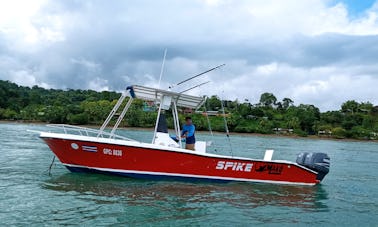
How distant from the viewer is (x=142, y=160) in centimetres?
1314

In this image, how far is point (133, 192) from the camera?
1177 cm

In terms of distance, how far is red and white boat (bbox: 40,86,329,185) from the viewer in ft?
42.5

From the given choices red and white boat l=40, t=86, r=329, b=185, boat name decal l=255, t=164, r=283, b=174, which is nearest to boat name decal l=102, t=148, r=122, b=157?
red and white boat l=40, t=86, r=329, b=185

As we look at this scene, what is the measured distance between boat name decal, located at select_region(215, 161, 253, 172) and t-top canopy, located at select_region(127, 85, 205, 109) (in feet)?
7.47

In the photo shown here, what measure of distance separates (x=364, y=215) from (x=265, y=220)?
3.27 m

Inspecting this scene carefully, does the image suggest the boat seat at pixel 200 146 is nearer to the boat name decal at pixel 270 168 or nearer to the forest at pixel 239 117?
the boat name decal at pixel 270 168

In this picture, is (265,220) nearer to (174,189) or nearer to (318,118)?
(174,189)

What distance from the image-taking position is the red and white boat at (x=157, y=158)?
13.0m

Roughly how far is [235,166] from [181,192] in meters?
2.53

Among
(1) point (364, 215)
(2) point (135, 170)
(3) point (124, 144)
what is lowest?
→ (1) point (364, 215)

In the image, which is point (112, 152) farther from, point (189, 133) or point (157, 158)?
point (189, 133)

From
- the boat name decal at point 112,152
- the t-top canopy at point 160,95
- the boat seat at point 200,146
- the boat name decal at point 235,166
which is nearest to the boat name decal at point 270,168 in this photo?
the boat name decal at point 235,166

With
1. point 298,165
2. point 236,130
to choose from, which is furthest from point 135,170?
point 236,130

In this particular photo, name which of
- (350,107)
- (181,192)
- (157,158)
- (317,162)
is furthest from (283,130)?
(181,192)
